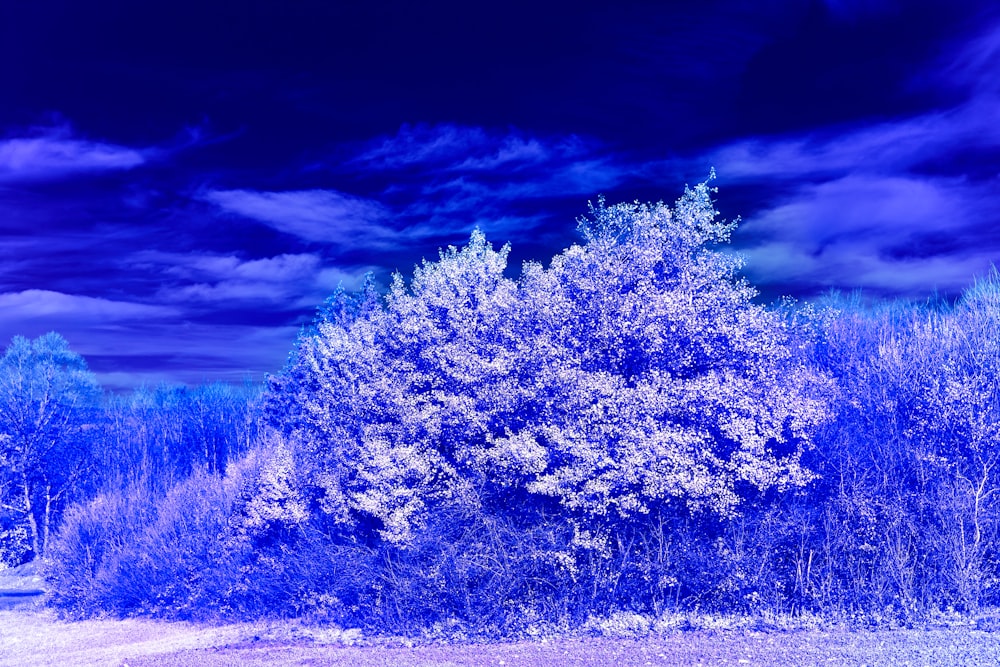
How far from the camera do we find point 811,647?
1636 centimetres

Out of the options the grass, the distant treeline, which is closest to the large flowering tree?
the distant treeline

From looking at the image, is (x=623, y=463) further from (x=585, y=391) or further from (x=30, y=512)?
(x=30, y=512)

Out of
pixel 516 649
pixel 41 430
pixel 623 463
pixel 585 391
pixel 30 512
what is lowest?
pixel 516 649

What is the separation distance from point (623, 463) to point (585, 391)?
6.38 ft

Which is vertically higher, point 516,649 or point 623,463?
point 623,463

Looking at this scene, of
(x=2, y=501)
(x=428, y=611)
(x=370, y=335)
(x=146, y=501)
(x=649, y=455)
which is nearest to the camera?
(x=649, y=455)

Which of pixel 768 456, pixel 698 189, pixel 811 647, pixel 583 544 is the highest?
pixel 698 189

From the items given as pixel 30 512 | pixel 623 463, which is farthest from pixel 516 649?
pixel 30 512

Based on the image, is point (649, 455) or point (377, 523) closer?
point (649, 455)

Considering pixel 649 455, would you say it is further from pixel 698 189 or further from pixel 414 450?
pixel 698 189

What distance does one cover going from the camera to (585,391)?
20328 millimetres

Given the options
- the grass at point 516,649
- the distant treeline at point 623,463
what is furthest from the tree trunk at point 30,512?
the distant treeline at point 623,463

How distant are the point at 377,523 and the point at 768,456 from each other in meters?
10.6

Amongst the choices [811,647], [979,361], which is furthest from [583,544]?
[979,361]
